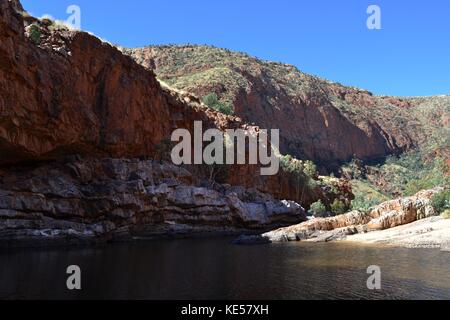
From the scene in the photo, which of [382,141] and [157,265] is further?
[382,141]

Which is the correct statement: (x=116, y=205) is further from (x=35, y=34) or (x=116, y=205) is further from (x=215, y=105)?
(x=215, y=105)

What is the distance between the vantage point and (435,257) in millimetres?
37656

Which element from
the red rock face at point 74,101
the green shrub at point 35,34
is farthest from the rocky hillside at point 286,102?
the green shrub at point 35,34

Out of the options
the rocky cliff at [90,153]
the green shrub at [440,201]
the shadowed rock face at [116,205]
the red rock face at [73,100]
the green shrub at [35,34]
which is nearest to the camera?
the red rock face at [73,100]

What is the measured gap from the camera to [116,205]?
62.2 metres

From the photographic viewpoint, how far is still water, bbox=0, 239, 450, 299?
24.6 m

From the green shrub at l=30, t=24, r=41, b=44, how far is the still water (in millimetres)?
25695

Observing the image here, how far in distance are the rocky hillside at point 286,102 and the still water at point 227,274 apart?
92.3 meters

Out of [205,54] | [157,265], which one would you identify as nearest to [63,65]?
[157,265]

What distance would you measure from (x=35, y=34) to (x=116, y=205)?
23.9m

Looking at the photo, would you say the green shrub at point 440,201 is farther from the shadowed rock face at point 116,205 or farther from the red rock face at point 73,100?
the red rock face at point 73,100

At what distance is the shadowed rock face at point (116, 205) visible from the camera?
174 ft
